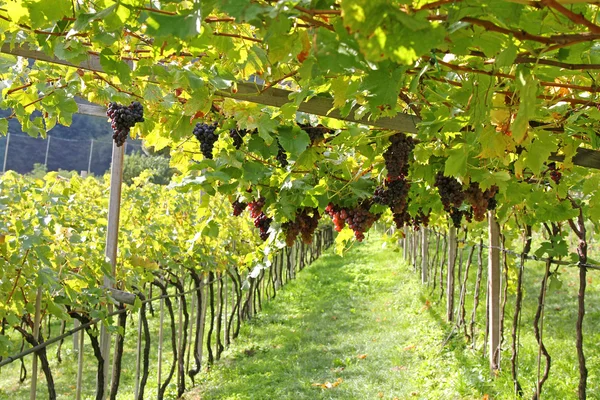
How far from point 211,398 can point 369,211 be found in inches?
124

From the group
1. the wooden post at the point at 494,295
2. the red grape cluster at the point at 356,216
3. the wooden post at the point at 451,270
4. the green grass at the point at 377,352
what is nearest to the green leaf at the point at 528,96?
the red grape cluster at the point at 356,216

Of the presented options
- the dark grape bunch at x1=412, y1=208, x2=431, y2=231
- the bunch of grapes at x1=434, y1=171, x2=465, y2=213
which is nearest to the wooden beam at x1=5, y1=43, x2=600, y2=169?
the bunch of grapes at x1=434, y1=171, x2=465, y2=213

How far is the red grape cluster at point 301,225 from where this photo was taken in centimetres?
346

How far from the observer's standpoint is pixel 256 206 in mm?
3385

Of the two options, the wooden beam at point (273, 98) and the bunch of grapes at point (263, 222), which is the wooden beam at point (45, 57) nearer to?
the wooden beam at point (273, 98)

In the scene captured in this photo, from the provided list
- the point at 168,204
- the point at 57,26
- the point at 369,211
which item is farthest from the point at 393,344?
the point at 57,26

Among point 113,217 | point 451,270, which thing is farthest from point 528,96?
point 451,270

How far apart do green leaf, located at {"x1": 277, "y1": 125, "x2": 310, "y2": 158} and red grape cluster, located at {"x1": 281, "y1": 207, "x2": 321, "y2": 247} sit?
107cm

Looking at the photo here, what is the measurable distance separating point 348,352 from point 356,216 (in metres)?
4.18

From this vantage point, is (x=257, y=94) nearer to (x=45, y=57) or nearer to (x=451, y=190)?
(x=45, y=57)

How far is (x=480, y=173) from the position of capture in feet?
8.32

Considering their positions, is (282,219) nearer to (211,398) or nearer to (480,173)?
(480,173)

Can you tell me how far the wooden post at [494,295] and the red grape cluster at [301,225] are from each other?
2.36 m

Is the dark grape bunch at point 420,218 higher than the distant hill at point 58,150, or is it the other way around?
the distant hill at point 58,150
